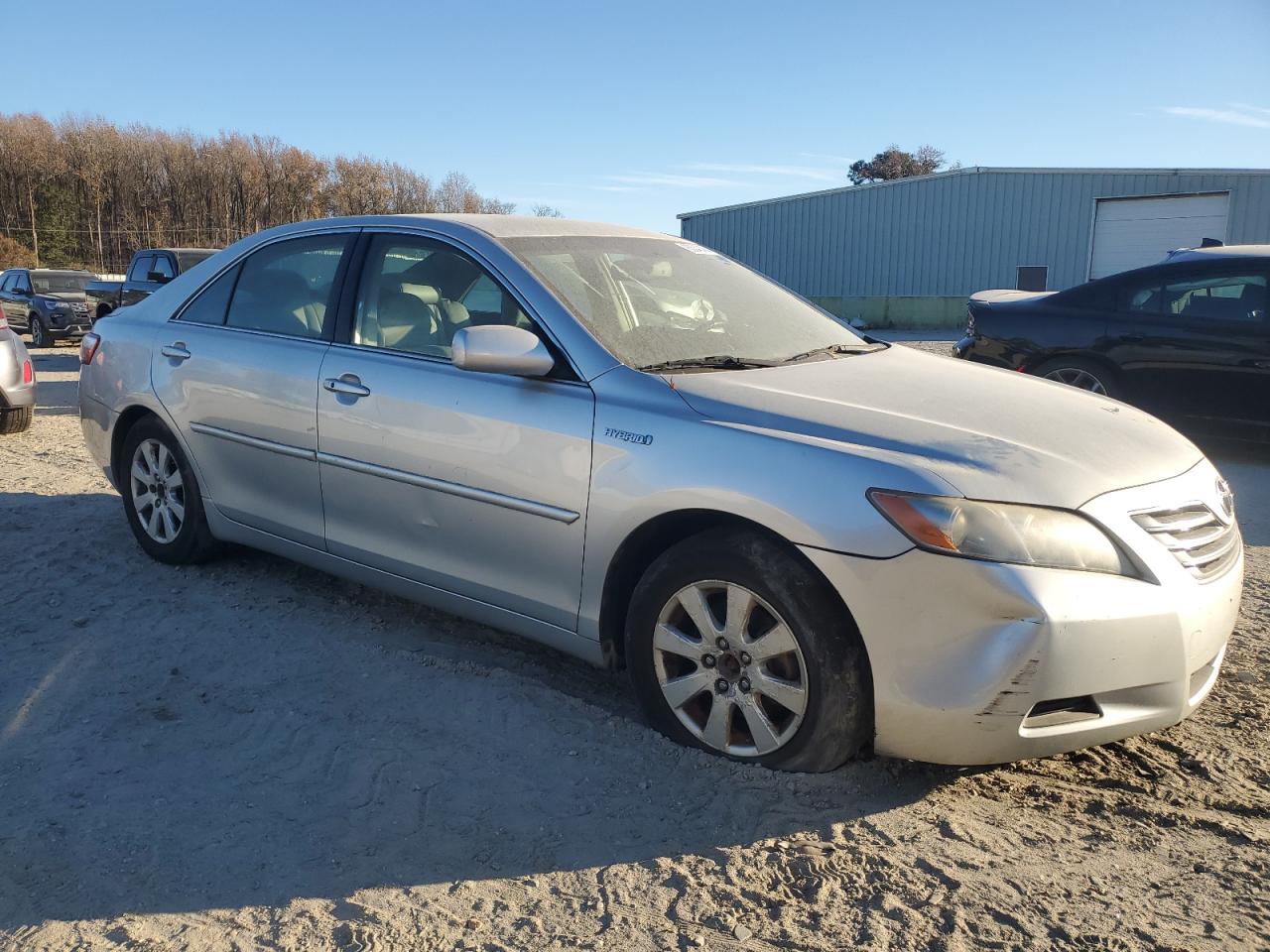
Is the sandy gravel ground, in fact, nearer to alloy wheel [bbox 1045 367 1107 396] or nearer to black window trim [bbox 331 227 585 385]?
black window trim [bbox 331 227 585 385]

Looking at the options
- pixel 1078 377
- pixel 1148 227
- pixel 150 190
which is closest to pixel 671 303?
pixel 1078 377

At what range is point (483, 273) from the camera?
379 cm

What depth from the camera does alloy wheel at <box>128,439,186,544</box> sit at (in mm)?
4902

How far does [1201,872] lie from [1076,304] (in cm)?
657

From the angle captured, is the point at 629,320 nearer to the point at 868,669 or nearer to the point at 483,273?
the point at 483,273

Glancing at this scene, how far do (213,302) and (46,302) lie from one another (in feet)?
54.2

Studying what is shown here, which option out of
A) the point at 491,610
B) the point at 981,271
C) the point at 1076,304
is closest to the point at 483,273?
the point at 491,610

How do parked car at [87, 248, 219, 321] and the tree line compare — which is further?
the tree line

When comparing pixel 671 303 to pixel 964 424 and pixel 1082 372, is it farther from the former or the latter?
pixel 1082 372

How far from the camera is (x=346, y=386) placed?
3971 mm

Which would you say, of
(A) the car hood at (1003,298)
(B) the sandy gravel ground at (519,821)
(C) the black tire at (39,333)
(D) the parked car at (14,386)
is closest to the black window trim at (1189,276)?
(A) the car hood at (1003,298)

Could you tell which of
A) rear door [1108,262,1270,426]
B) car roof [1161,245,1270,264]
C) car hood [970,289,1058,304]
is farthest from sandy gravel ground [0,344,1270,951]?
car hood [970,289,1058,304]

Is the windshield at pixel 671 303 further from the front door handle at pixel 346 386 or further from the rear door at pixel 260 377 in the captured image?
the rear door at pixel 260 377

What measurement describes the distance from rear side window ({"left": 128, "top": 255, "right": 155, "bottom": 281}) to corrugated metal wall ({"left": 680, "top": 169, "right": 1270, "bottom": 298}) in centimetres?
1326
